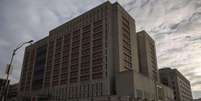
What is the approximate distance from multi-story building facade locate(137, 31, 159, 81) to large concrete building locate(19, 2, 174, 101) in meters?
3.98

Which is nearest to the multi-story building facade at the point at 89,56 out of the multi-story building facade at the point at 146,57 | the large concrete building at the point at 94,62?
the large concrete building at the point at 94,62

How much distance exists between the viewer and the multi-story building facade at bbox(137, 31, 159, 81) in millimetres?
112000

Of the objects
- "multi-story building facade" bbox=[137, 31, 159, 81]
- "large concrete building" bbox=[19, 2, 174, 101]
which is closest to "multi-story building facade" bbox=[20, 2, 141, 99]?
"large concrete building" bbox=[19, 2, 174, 101]

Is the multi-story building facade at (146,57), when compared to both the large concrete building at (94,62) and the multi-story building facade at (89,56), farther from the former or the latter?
the multi-story building facade at (89,56)

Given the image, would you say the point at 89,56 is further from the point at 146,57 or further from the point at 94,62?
the point at 146,57

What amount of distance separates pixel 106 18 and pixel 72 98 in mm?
40447

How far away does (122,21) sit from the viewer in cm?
9606

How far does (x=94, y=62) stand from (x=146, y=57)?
138ft

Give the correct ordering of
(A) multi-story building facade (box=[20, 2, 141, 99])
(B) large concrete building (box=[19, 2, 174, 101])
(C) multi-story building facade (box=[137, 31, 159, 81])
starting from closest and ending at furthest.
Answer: (B) large concrete building (box=[19, 2, 174, 101]), (A) multi-story building facade (box=[20, 2, 141, 99]), (C) multi-story building facade (box=[137, 31, 159, 81])

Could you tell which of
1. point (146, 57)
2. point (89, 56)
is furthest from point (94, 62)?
point (146, 57)

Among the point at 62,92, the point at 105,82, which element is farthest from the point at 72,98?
the point at 105,82

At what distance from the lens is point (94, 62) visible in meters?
84.6

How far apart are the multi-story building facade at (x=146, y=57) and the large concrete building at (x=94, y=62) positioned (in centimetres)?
398

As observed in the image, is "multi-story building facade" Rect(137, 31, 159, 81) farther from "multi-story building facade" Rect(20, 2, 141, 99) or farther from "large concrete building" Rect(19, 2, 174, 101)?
"multi-story building facade" Rect(20, 2, 141, 99)
